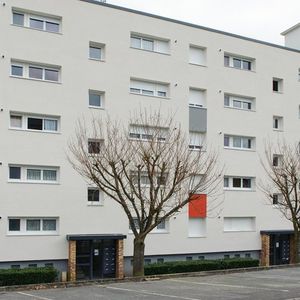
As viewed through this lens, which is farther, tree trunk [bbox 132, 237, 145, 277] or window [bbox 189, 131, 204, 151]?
window [bbox 189, 131, 204, 151]

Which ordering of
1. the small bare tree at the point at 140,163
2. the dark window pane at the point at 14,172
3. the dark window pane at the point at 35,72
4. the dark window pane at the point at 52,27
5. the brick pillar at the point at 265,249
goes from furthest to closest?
the brick pillar at the point at 265,249 < the dark window pane at the point at 52,27 < the dark window pane at the point at 35,72 < the dark window pane at the point at 14,172 < the small bare tree at the point at 140,163

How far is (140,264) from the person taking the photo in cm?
2297

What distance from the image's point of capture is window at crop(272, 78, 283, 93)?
1393 inches

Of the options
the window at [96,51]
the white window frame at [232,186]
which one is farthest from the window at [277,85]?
the window at [96,51]

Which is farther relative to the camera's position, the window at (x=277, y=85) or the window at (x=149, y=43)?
the window at (x=277, y=85)

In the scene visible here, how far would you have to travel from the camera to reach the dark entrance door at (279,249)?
114ft

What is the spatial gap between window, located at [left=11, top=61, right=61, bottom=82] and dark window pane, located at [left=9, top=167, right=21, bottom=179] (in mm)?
4267

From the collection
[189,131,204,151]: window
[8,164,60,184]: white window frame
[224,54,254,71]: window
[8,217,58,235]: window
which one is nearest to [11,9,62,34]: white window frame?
[8,164,60,184]: white window frame

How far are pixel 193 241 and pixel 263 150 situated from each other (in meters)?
7.21

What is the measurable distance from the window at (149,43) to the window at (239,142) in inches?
242

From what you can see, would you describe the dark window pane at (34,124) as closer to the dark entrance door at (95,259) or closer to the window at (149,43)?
the dark entrance door at (95,259)

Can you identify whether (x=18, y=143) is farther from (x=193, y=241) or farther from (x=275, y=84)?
(x=275, y=84)

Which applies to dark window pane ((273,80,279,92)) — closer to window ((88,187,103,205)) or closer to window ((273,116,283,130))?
window ((273,116,283,130))

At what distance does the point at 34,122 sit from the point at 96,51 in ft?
16.4
